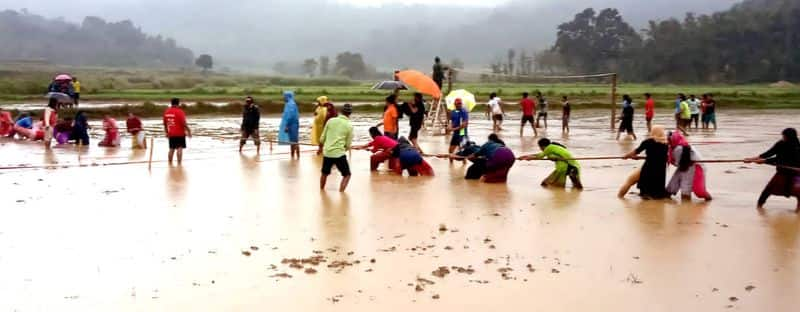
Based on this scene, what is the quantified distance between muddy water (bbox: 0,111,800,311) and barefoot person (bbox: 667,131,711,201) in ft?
1.25

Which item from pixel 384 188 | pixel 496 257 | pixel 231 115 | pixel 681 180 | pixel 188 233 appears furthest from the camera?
pixel 231 115

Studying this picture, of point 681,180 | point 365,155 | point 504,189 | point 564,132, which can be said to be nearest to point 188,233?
point 504,189

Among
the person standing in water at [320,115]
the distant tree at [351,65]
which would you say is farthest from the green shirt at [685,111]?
the distant tree at [351,65]

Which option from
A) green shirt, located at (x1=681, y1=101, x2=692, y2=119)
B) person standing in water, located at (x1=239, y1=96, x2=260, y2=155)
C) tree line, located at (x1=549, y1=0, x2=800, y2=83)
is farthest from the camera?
tree line, located at (x1=549, y1=0, x2=800, y2=83)

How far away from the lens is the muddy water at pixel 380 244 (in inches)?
255

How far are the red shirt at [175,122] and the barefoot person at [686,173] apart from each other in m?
8.23

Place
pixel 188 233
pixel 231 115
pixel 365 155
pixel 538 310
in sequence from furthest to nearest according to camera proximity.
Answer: pixel 231 115 < pixel 365 155 < pixel 188 233 < pixel 538 310

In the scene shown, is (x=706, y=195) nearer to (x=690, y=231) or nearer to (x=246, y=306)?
(x=690, y=231)

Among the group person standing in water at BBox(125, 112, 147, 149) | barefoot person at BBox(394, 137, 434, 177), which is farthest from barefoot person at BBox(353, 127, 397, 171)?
person standing in water at BBox(125, 112, 147, 149)

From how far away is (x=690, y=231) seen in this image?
9.07 m

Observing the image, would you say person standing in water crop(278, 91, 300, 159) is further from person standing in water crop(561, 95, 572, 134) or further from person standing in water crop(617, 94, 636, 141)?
person standing in water crop(561, 95, 572, 134)

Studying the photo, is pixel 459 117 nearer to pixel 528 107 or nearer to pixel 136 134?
pixel 136 134

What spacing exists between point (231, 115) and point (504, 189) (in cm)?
2394

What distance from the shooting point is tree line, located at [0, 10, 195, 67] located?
152 m
